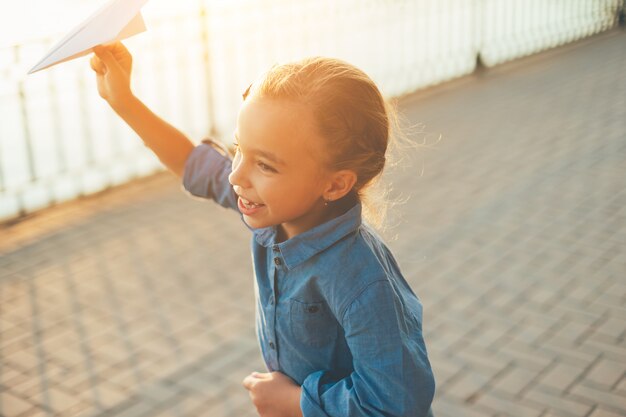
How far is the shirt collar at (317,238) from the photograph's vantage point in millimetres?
1744

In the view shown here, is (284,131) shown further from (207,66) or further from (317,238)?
(207,66)

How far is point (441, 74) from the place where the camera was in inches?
415

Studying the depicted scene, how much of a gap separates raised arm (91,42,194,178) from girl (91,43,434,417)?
1.36 ft

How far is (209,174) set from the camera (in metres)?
2.14

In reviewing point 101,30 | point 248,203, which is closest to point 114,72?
point 101,30

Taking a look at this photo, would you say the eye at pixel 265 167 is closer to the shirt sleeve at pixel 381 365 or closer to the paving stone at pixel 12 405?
the shirt sleeve at pixel 381 365

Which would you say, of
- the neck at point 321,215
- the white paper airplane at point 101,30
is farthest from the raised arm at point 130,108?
the neck at point 321,215

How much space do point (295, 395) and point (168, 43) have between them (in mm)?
6415

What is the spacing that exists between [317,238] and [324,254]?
4 cm

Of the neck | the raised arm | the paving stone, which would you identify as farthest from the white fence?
the neck

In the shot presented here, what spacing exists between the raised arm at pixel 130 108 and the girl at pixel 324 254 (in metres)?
0.41

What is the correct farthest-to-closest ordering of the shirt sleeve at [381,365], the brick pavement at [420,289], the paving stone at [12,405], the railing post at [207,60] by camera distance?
the railing post at [207,60] → the brick pavement at [420,289] → the paving stone at [12,405] → the shirt sleeve at [381,365]

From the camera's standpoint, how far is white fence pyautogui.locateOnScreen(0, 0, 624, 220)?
6.91 m

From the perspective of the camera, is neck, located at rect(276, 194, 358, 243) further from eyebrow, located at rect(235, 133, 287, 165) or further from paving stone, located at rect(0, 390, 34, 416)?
paving stone, located at rect(0, 390, 34, 416)
